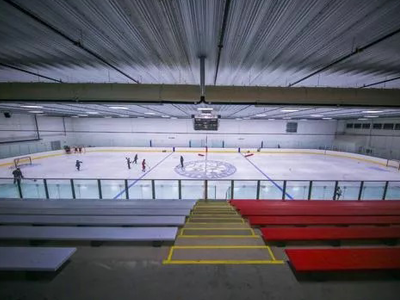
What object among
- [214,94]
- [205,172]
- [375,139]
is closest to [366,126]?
[375,139]

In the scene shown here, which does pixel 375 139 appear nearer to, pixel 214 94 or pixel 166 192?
pixel 214 94

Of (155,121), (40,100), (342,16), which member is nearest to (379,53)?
(342,16)

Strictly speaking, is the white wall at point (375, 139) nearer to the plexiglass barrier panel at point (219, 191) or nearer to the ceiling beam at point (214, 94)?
the ceiling beam at point (214, 94)

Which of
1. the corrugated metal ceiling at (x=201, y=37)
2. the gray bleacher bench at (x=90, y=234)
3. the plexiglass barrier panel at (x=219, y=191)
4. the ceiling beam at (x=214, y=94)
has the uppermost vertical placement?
the corrugated metal ceiling at (x=201, y=37)

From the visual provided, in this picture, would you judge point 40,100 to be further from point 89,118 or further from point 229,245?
point 89,118

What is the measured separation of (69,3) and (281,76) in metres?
4.87

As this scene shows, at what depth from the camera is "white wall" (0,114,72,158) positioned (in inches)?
687

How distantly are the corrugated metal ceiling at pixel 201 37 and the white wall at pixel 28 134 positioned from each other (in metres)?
18.3

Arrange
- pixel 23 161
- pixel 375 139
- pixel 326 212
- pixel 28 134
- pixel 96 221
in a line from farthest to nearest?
pixel 28 134 < pixel 375 139 < pixel 23 161 < pixel 326 212 < pixel 96 221

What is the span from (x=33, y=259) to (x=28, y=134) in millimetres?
26315

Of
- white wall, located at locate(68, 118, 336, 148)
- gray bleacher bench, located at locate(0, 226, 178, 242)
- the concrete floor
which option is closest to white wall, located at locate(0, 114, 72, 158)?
white wall, located at locate(68, 118, 336, 148)

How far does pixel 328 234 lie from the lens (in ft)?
8.13

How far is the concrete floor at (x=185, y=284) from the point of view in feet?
5.10

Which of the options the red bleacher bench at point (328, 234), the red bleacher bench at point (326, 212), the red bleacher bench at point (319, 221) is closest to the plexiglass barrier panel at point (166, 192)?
the red bleacher bench at point (326, 212)
